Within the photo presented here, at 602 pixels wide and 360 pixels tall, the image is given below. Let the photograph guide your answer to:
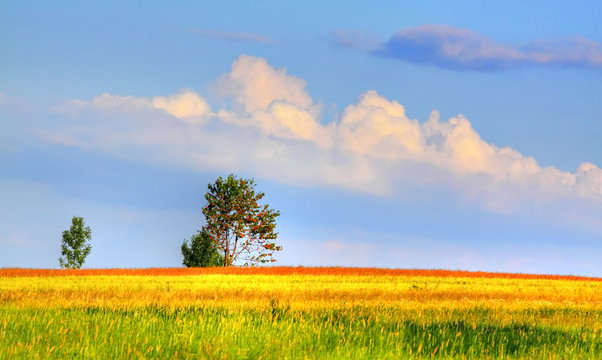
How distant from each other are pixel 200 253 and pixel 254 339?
43.4 m

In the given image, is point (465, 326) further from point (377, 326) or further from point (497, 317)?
point (497, 317)

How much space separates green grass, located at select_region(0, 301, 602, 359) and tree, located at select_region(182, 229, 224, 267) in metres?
39.3

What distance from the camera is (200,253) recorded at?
171ft

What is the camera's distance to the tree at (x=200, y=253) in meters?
51.8

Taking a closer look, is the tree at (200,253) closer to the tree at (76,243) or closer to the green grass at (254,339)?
the tree at (76,243)

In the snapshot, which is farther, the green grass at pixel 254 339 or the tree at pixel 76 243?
the tree at pixel 76 243

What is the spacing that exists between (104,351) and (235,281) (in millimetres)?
24818

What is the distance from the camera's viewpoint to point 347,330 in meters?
10.8

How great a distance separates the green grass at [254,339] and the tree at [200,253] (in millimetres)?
39260

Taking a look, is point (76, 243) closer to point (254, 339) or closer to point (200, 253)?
point (200, 253)

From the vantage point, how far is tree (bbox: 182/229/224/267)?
51812mm

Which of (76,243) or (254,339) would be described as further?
(76,243)

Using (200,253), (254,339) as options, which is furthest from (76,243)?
(254,339)

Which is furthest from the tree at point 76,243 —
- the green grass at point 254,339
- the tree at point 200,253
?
the green grass at point 254,339
